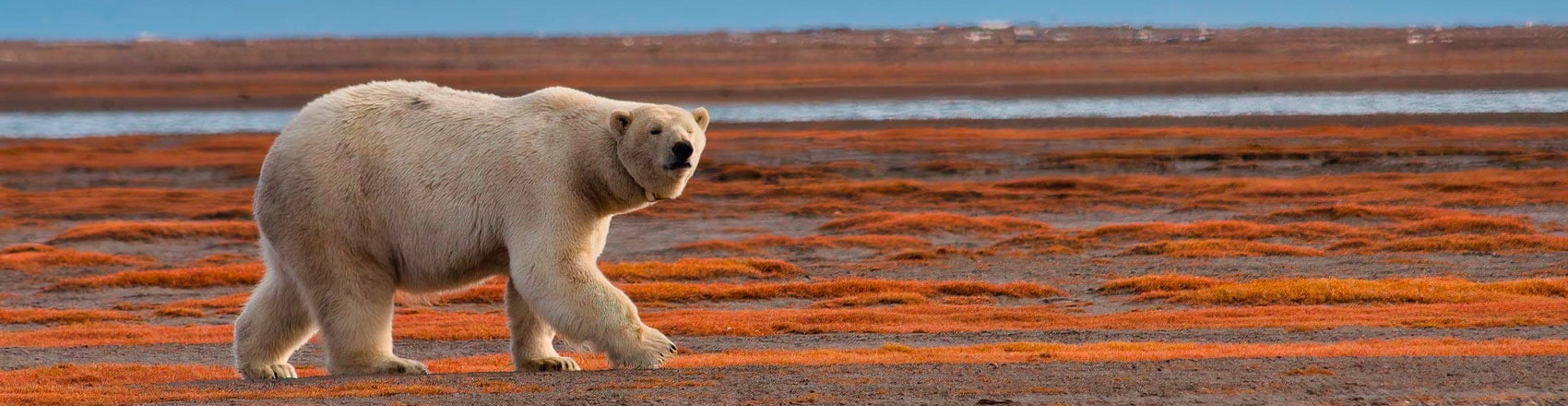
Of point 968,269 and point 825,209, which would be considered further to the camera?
point 825,209

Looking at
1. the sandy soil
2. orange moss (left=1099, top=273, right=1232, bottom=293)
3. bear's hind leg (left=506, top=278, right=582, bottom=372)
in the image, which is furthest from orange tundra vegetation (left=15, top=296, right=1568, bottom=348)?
the sandy soil

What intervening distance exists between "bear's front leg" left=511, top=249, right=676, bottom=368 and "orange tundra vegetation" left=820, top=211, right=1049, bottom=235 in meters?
21.7

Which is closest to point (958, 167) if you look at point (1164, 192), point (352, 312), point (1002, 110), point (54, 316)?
point (1164, 192)

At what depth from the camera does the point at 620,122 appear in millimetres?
11852

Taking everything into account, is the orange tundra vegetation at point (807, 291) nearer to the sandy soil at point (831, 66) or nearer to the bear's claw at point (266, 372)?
the bear's claw at point (266, 372)

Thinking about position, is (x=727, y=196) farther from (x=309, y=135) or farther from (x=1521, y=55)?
(x=1521, y=55)

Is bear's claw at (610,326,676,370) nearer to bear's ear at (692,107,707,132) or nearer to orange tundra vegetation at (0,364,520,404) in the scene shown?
orange tundra vegetation at (0,364,520,404)

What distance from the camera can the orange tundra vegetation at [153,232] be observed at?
111ft

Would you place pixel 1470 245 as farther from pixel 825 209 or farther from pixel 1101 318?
pixel 825 209

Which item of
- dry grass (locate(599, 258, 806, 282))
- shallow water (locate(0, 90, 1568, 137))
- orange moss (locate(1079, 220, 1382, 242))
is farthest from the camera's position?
shallow water (locate(0, 90, 1568, 137))

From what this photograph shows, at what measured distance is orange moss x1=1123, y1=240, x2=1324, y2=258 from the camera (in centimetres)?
2833

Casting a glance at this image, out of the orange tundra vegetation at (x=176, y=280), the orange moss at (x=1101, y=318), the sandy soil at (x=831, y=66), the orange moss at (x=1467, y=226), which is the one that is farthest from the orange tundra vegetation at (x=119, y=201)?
the sandy soil at (x=831, y=66)

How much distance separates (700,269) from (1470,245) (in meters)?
11.7

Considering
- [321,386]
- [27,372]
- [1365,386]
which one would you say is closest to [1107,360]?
[1365,386]
